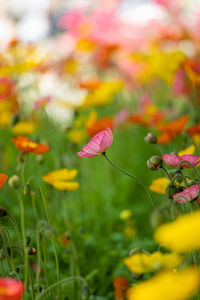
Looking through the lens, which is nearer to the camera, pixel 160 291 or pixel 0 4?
pixel 160 291

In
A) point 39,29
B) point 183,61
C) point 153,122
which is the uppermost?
point 39,29

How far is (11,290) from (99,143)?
0.36 m

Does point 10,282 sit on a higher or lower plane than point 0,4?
lower

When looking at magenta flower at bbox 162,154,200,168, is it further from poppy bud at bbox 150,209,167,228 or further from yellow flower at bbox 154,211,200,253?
yellow flower at bbox 154,211,200,253

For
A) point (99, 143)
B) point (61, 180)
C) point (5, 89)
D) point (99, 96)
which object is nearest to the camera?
point (99, 143)

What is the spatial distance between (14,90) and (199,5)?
48.8 inches

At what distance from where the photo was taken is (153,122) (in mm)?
1389

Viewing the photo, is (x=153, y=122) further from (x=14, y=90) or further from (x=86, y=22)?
(x=86, y=22)

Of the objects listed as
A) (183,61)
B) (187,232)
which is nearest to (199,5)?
(183,61)

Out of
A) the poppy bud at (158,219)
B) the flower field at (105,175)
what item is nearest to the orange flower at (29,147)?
the flower field at (105,175)

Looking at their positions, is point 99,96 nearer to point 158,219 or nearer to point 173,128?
point 173,128

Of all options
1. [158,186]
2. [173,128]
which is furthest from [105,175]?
[158,186]

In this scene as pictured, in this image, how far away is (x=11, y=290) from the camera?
16.3 inches

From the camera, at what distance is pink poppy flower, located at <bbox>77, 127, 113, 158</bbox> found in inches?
28.7
